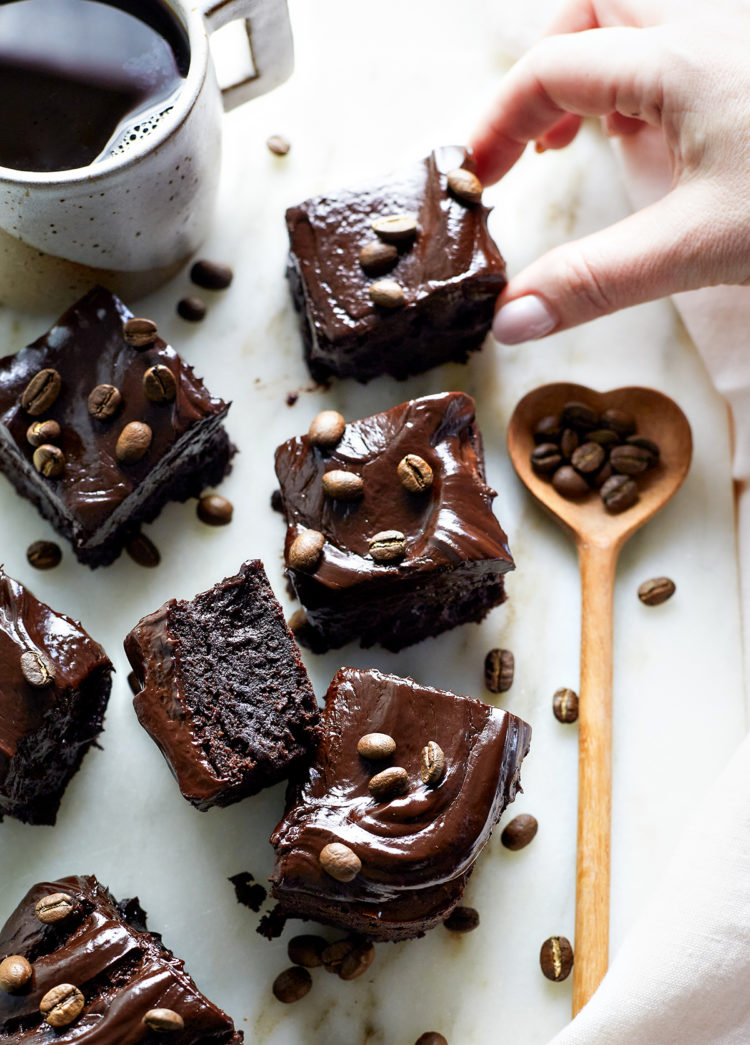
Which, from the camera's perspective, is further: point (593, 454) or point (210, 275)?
point (210, 275)

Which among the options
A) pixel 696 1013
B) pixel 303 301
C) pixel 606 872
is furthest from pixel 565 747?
pixel 303 301

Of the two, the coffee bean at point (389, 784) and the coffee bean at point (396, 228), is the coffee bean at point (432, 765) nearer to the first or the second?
the coffee bean at point (389, 784)

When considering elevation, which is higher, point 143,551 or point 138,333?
point 138,333

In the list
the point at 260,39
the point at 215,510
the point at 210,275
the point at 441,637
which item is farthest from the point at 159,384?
the point at 441,637

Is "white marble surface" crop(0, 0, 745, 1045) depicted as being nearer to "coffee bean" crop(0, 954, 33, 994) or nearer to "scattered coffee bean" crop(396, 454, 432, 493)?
"coffee bean" crop(0, 954, 33, 994)

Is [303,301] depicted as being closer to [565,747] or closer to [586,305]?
[586,305]

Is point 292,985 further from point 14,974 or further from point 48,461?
point 48,461

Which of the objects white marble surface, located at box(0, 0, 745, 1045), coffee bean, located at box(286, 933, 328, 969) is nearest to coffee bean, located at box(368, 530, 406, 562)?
white marble surface, located at box(0, 0, 745, 1045)
